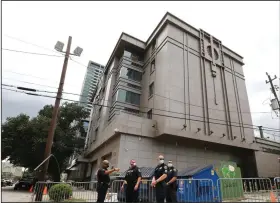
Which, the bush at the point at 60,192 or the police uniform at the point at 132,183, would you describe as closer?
the police uniform at the point at 132,183

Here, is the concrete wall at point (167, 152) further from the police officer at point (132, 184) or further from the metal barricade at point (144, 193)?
the police officer at point (132, 184)

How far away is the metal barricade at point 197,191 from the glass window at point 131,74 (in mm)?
21384

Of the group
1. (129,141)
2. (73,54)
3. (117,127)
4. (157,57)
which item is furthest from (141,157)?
(157,57)

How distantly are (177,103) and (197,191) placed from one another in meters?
14.2

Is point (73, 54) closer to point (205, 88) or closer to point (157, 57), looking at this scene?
point (157, 57)

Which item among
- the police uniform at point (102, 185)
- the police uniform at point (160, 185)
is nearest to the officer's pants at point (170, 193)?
the police uniform at point (160, 185)

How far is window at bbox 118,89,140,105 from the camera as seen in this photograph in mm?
27620

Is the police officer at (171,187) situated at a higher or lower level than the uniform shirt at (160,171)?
lower

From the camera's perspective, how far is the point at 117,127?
19.9m

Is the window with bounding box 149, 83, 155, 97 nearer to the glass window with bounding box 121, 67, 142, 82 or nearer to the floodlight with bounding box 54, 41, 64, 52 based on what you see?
the glass window with bounding box 121, 67, 142, 82

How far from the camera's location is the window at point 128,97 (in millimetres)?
27620

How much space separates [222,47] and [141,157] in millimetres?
22163

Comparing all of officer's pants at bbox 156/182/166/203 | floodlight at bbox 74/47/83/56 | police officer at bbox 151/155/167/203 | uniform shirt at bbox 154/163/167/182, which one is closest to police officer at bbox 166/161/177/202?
uniform shirt at bbox 154/163/167/182

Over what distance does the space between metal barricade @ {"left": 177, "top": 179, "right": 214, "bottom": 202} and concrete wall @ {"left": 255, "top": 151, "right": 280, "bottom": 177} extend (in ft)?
66.4
